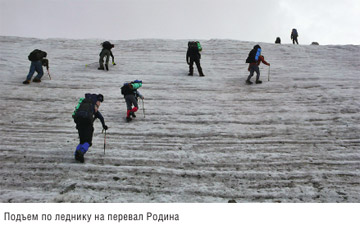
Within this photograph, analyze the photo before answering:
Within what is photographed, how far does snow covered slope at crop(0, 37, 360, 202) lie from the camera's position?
5848mm

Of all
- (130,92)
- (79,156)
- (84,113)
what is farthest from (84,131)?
(130,92)

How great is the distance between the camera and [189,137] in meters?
8.43

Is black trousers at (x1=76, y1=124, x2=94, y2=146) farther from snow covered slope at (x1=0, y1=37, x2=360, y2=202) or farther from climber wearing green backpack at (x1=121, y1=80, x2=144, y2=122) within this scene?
climber wearing green backpack at (x1=121, y1=80, x2=144, y2=122)

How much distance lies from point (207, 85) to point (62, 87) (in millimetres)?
7624

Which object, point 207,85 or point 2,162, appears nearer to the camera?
point 2,162

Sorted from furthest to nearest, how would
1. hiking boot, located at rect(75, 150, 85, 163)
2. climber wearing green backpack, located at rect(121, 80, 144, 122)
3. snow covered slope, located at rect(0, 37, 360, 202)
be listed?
1. climber wearing green backpack, located at rect(121, 80, 144, 122)
2. hiking boot, located at rect(75, 150, 85, 163)
3. snow covered slope, located at rect(0, 37, 360, 202)

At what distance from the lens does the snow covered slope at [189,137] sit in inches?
230

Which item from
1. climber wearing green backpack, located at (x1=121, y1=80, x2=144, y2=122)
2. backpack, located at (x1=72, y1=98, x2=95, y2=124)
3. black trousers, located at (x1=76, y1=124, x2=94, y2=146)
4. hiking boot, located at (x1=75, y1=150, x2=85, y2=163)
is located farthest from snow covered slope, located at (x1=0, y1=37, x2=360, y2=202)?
backpack, located at (x1=72, y1=98, x2=95, y2=124)

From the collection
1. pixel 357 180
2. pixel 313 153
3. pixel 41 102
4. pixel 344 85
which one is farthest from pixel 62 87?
pixel 344 85

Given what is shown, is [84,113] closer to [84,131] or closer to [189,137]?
[84,131]

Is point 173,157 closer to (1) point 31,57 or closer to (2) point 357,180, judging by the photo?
(2) point 357,180

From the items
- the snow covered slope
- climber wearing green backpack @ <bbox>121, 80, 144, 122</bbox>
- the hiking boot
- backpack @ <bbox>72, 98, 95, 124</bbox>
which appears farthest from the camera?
climber wearing green backpack @ <bbox>121, 80, 144, 122</bbox>

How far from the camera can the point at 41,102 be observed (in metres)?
11.0

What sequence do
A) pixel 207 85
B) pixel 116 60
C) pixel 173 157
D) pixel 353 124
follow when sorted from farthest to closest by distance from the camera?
pixel 116 60, pixel 207 85, pixel 353 124, pixel 173 157
